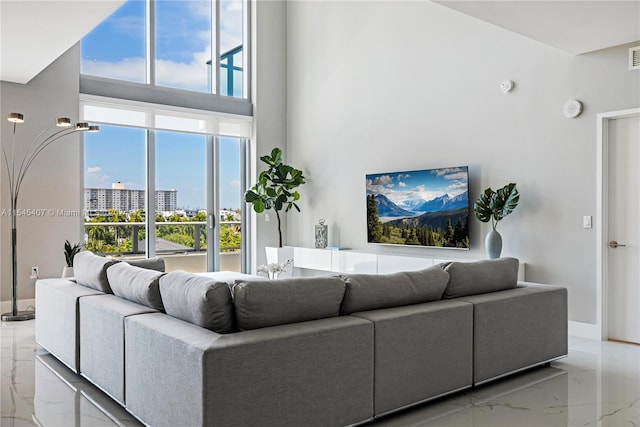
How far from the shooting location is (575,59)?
196 inches

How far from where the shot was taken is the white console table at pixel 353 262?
5951 millimetres

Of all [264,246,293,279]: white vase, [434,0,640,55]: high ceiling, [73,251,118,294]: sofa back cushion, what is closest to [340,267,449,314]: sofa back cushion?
[73,251,118,294]: sofa back cushion

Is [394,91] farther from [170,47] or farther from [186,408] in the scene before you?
[186,408]

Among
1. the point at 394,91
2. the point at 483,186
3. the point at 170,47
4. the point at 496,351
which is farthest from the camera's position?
the point at 170,47

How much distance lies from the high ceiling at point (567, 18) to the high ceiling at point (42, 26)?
2.59 m

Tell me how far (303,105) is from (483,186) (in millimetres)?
3450

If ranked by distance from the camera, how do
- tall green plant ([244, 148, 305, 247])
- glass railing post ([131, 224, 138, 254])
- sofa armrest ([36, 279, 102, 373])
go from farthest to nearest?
tall green plant ([244, 148, 305, 247]) → glass railing post ([131, 224, 138, 254]) → sofa armrest ([36, 279, 102, 373])

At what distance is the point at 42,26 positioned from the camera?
4.35m

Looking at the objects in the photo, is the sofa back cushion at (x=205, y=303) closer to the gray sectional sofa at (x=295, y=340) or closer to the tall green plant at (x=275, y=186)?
the gray sectional sofa at (x=295, y=340)

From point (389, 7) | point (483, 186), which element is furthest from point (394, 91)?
point (483, 186)

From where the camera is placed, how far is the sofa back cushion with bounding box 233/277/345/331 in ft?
8.38

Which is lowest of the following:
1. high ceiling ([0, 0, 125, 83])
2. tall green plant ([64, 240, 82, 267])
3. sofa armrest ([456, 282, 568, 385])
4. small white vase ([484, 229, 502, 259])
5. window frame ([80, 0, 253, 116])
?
sofa armrest ([456, 282, 568, 385])

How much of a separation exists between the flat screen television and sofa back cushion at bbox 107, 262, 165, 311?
3578 millimetres

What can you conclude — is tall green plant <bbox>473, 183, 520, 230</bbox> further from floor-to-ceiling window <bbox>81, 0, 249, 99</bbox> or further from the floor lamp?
floor-to-ceiling window <bbox>81, 0, 249, 99</bbox>
